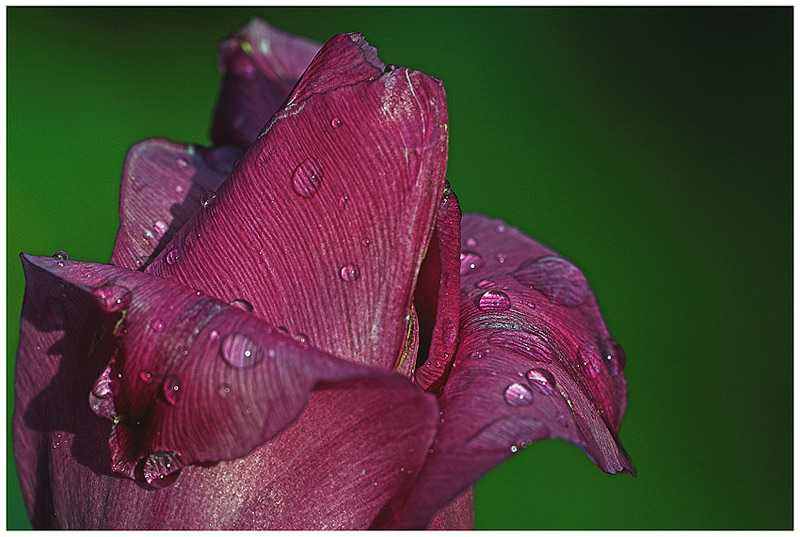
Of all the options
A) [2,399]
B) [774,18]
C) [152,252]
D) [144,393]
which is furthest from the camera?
[774,18]

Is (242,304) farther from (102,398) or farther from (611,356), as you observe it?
(611,356)

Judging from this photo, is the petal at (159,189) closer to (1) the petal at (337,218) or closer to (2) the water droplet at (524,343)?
(1) the petal at (337,218)

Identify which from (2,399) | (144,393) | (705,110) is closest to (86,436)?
(144,393)

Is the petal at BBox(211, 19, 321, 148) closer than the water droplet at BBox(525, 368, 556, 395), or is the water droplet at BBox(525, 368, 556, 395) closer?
the water droplet at BBox(525, 368, 556, 395)

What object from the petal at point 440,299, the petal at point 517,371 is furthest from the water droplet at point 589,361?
the petal at point 440,299

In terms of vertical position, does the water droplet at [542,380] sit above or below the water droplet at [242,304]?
below

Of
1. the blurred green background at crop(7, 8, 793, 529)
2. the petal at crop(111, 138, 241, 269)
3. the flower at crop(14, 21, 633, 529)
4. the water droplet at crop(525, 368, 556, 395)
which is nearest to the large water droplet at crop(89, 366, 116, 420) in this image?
the flower at crop(14, 21, 633, 529)

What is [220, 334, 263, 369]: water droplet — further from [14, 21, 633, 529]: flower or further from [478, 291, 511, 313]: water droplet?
[478, 291, 511, 313]: water droplet

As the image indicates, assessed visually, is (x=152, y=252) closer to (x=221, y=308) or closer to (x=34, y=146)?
(x=221, y=308)
